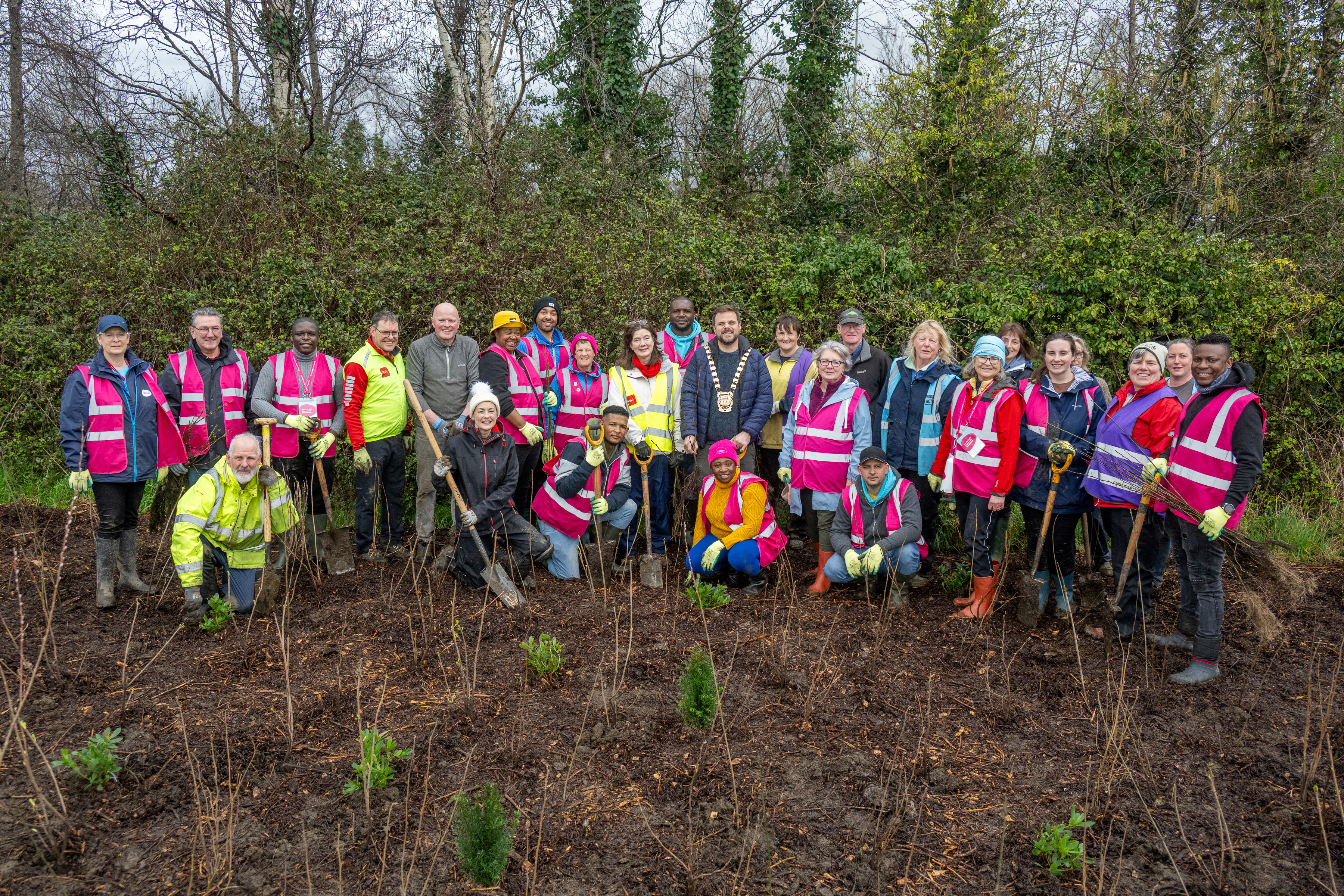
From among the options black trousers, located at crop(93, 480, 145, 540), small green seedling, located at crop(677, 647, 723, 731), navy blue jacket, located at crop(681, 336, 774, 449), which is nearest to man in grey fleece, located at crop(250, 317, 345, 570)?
black trousers, located at crop(93, 480, 145, 540)

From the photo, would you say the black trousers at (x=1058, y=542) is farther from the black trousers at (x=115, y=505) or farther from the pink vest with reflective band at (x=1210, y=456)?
the black trousers at (x=115, y=505)

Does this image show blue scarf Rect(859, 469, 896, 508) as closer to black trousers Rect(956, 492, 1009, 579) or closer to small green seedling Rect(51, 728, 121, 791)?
black trousers Rect(956, 492, 1009, 579)

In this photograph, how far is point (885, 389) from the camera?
5.87 meters

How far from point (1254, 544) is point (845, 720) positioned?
2591 millimetres

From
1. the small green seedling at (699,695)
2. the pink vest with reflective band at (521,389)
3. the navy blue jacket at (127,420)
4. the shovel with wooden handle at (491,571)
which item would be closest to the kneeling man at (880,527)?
the small green seedling at (699,695)

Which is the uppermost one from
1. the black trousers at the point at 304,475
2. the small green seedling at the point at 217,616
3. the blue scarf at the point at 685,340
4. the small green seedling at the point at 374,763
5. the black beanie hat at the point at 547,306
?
the black beanie hat at the point at 547,306

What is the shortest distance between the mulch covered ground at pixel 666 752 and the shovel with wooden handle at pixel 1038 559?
0.11m

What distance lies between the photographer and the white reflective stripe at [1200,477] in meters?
4.13

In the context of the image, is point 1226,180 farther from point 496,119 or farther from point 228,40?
point 228,40

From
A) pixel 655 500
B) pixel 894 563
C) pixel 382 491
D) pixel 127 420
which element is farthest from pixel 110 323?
pixel 894 563

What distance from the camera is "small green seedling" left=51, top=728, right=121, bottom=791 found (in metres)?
3.21

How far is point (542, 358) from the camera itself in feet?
20.5

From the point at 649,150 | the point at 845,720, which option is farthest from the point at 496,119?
the point at 845,720

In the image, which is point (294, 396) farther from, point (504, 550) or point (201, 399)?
point (504, 550)
